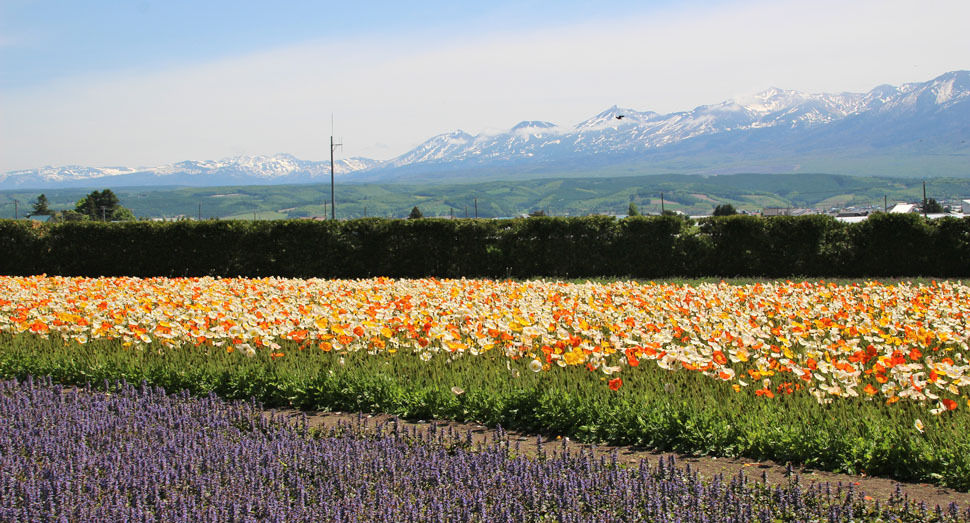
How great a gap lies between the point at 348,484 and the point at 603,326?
188 inches

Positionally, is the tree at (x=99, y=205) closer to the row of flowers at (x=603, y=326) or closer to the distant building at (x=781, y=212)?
the distant building at (x=781, y=212)

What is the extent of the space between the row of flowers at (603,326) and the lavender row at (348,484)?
1429 millimetres

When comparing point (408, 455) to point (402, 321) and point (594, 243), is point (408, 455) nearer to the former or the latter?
point (402, 321)

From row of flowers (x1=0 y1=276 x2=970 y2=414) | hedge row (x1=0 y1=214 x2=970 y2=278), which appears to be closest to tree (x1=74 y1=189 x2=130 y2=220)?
hedge row (x1=0 y1=214 x2=970 y2=278)

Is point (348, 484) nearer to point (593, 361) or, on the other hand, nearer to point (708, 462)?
point (708, 462)

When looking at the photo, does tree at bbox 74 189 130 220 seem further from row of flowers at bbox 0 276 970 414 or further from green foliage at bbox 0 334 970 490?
green foliage at bbox 0 334 970 490

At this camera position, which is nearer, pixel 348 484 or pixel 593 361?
pixel 348 484

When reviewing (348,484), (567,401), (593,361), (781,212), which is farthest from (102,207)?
(781,212)

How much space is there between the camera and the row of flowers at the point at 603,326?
6.54 meters

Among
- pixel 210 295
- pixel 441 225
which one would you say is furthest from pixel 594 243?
pixel 210 295

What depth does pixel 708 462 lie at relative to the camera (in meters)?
5.41

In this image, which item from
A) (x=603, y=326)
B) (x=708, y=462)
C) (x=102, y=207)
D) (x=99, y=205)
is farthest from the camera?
(x=99, y=205)

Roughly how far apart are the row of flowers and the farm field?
0.03 meters

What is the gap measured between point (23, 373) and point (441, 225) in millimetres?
13072
